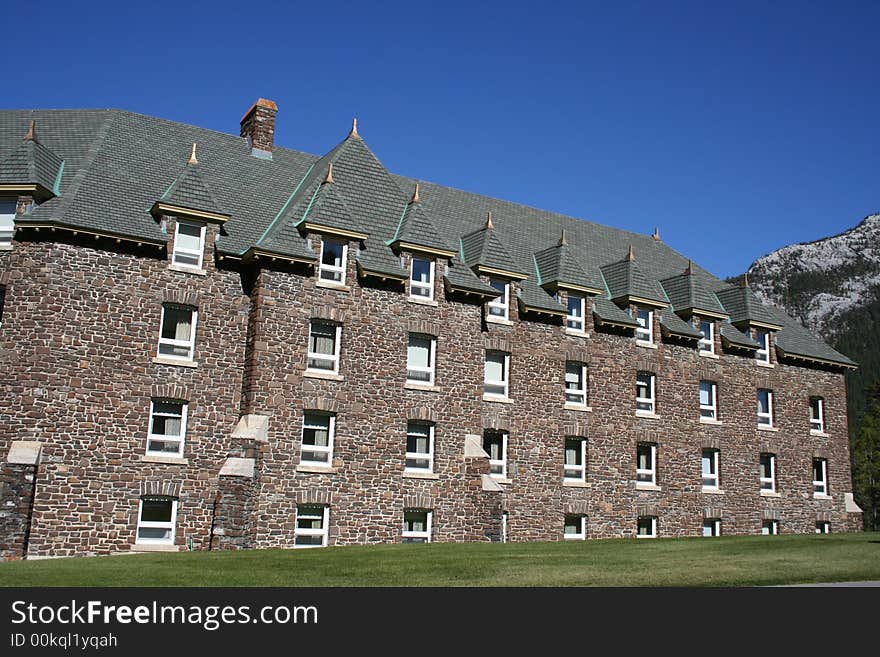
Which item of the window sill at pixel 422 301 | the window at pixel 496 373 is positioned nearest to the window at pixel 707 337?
the window at pixel 496 373

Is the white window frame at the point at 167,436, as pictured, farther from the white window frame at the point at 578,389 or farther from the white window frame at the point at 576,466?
the white window frame at the point at 578,389

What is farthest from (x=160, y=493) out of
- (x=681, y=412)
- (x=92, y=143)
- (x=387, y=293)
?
(x=681, y=412)

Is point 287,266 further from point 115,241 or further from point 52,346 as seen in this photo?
point 52,346

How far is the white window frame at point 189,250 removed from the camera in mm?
26641

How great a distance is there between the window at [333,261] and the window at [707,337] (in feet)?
57.0

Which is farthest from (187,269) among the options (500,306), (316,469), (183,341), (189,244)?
(500,306)

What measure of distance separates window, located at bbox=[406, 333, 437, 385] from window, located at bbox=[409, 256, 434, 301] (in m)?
1.44

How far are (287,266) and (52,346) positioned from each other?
23.7ft

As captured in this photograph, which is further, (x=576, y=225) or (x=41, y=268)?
(x=576, y=225)

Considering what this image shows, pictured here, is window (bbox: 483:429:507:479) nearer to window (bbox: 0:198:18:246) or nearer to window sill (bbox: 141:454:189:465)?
window sill (bbox: 141:454:189:465)

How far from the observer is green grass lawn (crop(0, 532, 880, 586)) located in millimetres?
15023

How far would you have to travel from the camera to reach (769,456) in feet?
126

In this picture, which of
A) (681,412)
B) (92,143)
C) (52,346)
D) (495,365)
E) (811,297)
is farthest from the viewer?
(811,297)

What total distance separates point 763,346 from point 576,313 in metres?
11.0
